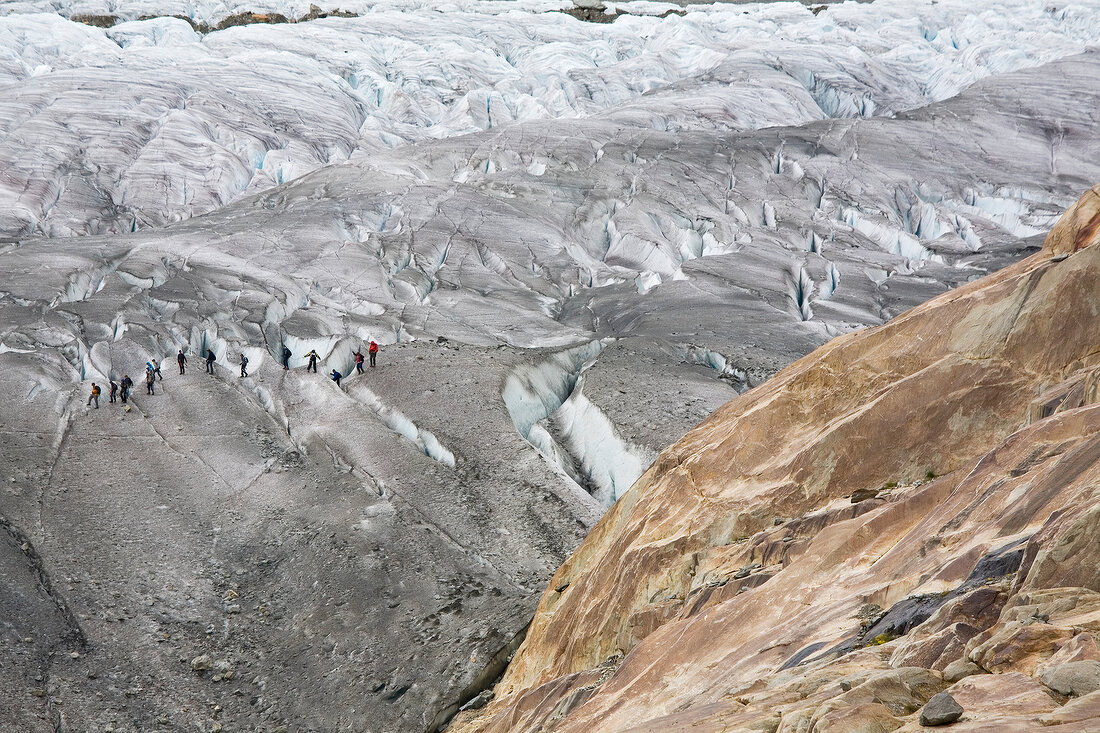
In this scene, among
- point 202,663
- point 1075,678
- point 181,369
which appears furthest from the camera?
point 181,369

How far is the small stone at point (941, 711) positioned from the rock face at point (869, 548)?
0.12 meters

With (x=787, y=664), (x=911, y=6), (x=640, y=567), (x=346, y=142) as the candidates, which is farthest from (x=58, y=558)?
(x=911, y=6)

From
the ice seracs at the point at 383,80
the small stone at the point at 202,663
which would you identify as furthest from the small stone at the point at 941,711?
the ice seracs at the point at 383,80

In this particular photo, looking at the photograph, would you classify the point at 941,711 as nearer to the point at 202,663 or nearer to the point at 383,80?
the point at 202,663

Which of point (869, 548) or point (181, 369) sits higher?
point (869, 548)

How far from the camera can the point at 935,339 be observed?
49.7 ft

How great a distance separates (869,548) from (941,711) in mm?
5239

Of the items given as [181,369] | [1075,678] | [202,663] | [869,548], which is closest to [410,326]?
[181,369]

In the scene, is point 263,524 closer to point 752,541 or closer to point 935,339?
point 752,541

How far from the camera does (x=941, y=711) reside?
7.07 meters

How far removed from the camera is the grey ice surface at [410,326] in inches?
939

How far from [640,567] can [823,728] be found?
351 inches

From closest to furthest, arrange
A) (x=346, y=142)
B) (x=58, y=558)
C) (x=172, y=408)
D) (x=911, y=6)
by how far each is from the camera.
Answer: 1. (x=58, y=558)
2. (x=172, y=408)
3. (x=346, y=142)
4. (x=911, y=6)

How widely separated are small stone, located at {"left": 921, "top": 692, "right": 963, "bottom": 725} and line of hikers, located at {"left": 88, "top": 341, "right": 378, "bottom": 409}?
32.1 m
